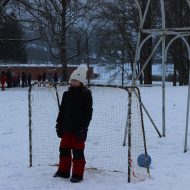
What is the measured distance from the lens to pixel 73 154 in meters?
7.38

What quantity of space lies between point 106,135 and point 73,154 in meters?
3.92

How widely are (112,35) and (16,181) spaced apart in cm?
3800

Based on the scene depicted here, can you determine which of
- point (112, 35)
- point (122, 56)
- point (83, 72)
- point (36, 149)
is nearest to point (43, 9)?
point (112, 35)

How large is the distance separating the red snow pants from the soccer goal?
0.71 m

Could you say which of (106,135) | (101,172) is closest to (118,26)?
(106,135)

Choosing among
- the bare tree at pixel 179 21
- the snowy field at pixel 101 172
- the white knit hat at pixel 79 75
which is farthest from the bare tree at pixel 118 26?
the white knit hat at pixel 79 75

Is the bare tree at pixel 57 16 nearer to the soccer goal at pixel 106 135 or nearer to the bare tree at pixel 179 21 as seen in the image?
the bare tree at pixel 179 21

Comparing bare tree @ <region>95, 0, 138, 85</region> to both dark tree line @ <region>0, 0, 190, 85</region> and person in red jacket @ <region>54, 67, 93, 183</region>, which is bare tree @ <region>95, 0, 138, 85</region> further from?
person in red jacket @ <region>54, 67, 93, 183</region>

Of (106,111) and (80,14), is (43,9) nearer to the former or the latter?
(80,14)

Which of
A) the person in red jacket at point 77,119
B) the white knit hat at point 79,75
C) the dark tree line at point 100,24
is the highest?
the dark tree line at point 100,24

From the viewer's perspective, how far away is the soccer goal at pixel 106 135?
7.95 meters

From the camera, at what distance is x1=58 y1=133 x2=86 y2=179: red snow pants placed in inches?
289

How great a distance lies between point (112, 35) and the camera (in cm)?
4475

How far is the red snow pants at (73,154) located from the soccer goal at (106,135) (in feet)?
2.32
